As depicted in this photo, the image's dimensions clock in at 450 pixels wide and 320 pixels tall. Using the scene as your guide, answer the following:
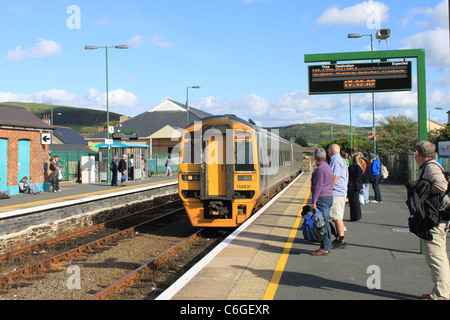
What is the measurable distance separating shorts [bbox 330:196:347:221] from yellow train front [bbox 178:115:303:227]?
298 centimetres

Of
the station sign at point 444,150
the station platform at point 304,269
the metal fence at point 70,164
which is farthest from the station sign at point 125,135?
the station platform at point 304,269

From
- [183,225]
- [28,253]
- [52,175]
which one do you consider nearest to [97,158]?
[52,175]

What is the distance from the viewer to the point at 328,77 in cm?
970

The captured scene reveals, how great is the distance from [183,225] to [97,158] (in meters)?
15.6

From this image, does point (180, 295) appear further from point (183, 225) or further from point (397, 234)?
point (183, 225)

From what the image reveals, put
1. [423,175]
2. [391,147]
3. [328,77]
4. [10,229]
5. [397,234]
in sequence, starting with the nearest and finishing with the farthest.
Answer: [423,175]
[397,234]
[328,77]
[10,229]
[391,147]

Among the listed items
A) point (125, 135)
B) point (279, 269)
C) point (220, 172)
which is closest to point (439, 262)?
point (279, 269)

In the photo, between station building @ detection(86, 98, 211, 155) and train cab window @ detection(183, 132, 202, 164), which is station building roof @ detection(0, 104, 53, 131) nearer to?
train cab window @ detection(183, 132, 202, 164)

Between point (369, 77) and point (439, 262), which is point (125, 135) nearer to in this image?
point (369, 77)

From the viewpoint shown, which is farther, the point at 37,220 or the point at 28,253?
the point at 37,220

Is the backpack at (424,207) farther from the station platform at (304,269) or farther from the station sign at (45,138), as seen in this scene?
the station sign at (45,138)

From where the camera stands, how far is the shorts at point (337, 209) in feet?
25.8

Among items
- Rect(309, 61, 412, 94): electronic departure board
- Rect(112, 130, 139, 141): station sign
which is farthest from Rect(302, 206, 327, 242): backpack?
Rect(112, 130, 139, 141): station sign

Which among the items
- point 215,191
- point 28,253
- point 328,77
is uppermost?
point 328,77
